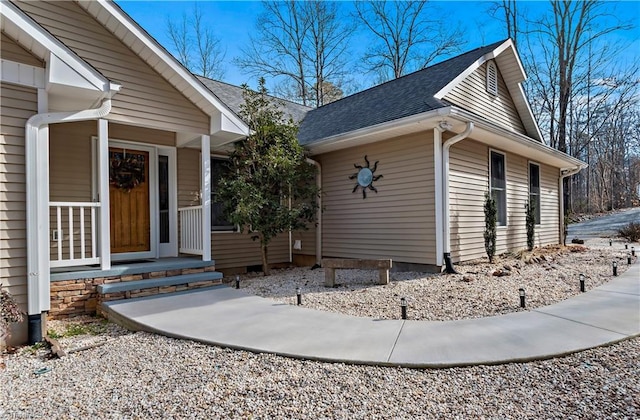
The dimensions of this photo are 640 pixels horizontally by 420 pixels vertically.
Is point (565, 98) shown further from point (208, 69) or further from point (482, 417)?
point (482, 417)

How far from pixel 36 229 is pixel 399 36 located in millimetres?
19846

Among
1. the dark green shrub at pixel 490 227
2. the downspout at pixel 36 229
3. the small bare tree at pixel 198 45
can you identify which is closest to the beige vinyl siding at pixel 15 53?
the downspout at pixel 36 229

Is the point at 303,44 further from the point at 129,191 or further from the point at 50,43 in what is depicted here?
the point at 50,43

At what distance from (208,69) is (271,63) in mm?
3502

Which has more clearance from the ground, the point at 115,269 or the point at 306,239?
the point at 306,239

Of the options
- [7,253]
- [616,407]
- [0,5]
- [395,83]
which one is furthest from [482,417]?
[395,83]

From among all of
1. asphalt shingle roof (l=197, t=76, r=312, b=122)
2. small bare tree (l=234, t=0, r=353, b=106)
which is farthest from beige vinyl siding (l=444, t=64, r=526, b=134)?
small bare tree (l=234, t=0, r=353, b=106)

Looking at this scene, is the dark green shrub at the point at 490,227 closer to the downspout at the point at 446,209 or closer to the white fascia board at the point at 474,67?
the downspout at the point at 446,209

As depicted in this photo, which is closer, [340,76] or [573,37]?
[573,37]

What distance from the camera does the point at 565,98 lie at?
17.5 meters

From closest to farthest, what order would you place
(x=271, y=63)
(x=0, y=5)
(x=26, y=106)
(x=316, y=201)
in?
(x=0, y=5) < (x=26, y=106) < (x=316, y=201) < (x=271, y=63)

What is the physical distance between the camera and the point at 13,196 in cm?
408

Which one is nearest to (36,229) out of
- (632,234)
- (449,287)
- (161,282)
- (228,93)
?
(161,282)

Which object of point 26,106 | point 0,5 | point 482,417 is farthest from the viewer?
point 26,106
